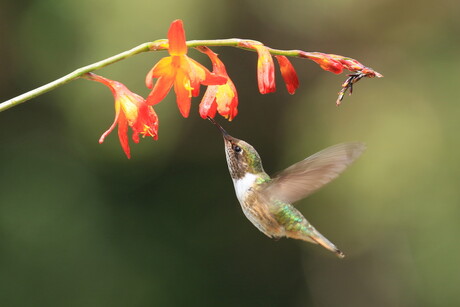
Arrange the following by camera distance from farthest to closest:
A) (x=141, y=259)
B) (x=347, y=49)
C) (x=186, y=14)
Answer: (x=347, y=49), (x=141, y=259), (x=186, y=14)

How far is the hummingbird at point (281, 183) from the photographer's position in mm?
1660

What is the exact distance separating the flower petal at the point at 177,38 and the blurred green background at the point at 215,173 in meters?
2.69

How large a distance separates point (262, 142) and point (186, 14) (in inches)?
44.4

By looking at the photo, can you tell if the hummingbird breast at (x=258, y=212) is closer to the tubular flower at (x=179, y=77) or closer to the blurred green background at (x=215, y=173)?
the tubular flower at (x=179, y=77)

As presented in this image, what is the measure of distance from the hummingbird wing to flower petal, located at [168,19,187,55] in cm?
49

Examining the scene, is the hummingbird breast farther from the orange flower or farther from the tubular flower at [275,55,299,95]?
the orange flower

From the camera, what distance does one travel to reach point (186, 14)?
422 cm

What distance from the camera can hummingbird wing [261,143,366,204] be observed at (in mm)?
1623

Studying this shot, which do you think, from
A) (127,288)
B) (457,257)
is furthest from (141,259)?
(457,257)

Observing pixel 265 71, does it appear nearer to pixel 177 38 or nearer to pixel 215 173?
pixel 177 38

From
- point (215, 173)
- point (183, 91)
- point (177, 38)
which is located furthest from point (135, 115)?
point (215, 173)

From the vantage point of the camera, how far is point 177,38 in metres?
1.33

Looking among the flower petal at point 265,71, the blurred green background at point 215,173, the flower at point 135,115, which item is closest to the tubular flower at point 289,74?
the flower petal at point 265,71

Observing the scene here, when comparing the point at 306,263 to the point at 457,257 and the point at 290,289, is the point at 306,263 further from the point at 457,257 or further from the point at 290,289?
the point at 457,257
